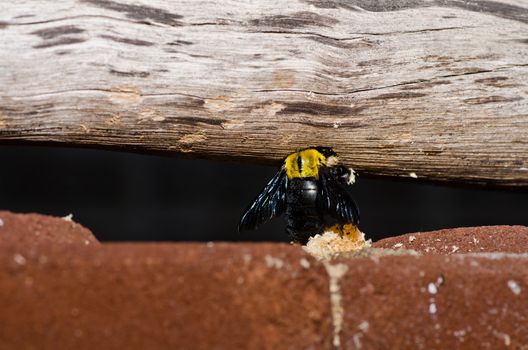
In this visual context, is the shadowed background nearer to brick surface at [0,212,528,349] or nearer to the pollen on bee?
the pollen on bee

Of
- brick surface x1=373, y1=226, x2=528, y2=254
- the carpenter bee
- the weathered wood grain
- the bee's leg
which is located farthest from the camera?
the bee's leg

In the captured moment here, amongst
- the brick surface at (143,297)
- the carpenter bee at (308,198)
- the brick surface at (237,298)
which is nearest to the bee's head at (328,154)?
the carpenter bee at (308,198)

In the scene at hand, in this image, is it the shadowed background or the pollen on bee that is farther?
the shadowed background

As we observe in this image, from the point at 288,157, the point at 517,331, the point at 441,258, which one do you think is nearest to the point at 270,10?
the point at 288,157

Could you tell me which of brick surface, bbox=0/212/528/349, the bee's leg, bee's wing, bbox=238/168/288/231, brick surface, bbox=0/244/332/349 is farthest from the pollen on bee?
brick surface, bbox=0/244/332/349

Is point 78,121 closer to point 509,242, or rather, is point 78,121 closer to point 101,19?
point 101,19

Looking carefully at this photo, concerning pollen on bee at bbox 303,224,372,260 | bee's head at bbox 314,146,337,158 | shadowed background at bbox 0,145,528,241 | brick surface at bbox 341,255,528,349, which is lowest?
shadowed background at bbox 0,145,528,241

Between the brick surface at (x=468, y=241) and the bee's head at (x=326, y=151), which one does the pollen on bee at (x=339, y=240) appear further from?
the bee's head at (x=326, y=151)
